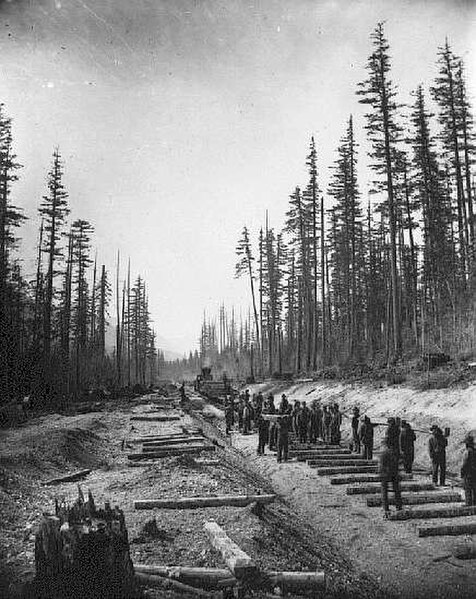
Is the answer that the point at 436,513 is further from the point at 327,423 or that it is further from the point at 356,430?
the point at 327,423

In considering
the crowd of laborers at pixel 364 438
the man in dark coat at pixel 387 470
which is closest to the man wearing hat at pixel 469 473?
the crowd of laborers at pixel 364 438

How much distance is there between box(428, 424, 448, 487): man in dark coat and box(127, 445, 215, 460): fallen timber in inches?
264

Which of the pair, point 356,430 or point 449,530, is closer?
point 449,530

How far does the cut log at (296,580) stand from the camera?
253 inches

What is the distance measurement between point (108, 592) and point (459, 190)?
33.3 m

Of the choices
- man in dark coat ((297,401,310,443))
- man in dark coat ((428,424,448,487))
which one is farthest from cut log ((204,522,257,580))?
man in dark coat ((297,401,310,443))

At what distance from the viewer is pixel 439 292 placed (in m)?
39.2

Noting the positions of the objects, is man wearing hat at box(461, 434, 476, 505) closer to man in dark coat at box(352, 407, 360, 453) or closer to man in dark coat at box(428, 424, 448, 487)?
man in dark coat at box(428, 424, 448, 487)

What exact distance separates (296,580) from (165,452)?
9.64 m

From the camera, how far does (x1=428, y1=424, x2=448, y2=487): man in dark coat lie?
13.5 metres

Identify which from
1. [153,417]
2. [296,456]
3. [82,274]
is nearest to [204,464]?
[296,456]

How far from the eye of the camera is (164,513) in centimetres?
924

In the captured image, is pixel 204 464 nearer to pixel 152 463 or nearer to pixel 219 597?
pixel 152 463

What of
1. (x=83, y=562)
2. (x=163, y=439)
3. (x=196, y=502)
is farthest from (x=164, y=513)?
(x=163, y=439)
